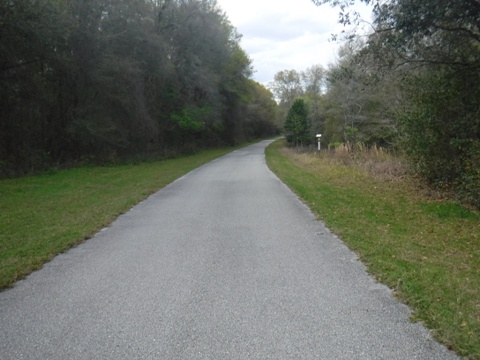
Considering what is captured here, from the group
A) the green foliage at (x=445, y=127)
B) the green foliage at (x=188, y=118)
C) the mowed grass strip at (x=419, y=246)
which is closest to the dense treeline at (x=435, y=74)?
the green foliage at (x=445, y=127)

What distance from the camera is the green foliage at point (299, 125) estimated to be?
4112cm

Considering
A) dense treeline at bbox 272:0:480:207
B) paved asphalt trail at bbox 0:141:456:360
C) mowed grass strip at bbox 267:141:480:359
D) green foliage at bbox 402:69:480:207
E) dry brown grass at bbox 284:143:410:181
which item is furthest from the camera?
dry brown grass at bbox 284:143:410:181

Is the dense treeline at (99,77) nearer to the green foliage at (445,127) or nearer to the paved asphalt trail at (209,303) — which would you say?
the paved asphalt trail at (209,303)

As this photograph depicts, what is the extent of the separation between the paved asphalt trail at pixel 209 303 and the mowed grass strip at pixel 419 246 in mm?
223

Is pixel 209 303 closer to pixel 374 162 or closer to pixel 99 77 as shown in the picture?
pixel 374 162

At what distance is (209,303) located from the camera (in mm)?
3838

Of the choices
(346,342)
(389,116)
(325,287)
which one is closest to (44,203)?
(325,287)

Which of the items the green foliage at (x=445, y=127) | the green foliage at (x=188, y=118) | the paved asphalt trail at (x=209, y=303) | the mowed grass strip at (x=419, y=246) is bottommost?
the mowed grass strip at (x=419, y=246)

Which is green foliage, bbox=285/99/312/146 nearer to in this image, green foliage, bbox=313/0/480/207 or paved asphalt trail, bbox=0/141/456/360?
green foliage, bbox=313/0/480/207

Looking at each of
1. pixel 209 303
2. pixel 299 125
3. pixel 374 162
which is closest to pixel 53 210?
pixel 209 303

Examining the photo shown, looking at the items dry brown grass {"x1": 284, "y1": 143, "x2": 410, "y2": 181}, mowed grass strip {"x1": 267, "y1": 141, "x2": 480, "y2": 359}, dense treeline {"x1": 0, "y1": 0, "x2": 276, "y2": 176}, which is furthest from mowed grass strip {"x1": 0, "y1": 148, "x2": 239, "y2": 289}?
dry brown grass {"x1": 284, "y1": 143, "x2": 410, "y2": 181}

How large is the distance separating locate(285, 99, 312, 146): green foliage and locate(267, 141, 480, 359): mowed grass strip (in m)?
29.6

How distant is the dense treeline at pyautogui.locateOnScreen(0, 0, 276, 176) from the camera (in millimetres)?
16500

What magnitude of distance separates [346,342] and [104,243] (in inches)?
178
